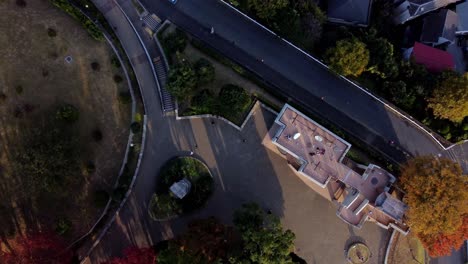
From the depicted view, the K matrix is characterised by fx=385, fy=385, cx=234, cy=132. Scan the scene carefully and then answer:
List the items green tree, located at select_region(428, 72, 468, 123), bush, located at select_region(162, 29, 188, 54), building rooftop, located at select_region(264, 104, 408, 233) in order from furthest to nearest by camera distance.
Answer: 1. bush, located at select_region(162, 29, 188, 54)
2. building rooftop, located at select_region(264, 104, 408, 233)
3. green tree, located at select_region(428, 72, 468, 123)

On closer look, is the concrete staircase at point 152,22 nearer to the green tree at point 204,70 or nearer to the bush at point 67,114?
the green tree at point 204,70

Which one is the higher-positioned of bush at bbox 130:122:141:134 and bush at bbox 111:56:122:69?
bush at bbox 111:56:122:69

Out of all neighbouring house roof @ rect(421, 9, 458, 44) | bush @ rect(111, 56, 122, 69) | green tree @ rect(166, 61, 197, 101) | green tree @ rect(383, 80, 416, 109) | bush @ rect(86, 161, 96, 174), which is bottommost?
bush @ rect(86, 161, 96, 174)

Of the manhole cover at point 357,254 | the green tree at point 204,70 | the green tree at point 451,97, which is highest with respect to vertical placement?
the green tree at point 451,97

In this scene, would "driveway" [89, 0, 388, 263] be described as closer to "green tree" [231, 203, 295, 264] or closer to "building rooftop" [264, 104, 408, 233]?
"building rooftop" [264, 104, 408, 233]

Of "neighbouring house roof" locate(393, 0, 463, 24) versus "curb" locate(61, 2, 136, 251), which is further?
"neighbouring house roof" locate(393, 0, 463, 24)

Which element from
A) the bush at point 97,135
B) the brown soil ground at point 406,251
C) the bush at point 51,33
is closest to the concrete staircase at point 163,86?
the bush at point 97,135

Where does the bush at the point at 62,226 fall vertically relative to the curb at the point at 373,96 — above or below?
below

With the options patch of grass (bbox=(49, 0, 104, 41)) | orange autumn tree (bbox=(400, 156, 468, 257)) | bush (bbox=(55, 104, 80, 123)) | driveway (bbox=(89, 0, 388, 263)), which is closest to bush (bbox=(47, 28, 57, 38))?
patch of grass (bbox=(49, 0, 104, 41))
